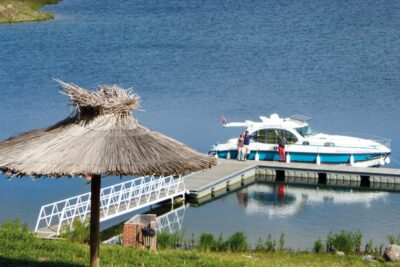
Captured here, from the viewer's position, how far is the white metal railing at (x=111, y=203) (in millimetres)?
28594

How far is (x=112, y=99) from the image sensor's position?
1681 cm

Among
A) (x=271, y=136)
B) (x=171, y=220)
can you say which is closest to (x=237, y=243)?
(x=171, y=220)

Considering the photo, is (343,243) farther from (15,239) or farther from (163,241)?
(15,239)

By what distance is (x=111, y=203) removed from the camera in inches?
1251

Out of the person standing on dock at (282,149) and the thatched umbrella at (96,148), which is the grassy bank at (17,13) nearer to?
the person standing on dock at (282,149)

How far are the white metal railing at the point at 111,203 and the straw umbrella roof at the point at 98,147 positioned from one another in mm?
11136

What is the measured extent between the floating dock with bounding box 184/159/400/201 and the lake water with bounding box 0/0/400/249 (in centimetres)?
127

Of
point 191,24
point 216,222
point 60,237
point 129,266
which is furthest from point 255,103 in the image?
point 191,24

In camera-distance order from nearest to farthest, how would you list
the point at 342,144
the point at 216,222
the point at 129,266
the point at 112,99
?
the point at 112,99 < the point at 129,266 < the point at 216,222 < the point at 342,144

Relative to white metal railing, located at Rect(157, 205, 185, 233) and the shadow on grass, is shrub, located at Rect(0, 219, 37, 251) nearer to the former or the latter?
the shadow on grass

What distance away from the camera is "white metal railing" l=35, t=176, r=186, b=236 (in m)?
28.6

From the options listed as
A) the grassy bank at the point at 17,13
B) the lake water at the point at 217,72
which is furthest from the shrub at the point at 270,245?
the grassy bank at the point at 17,13

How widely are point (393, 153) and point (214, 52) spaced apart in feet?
105

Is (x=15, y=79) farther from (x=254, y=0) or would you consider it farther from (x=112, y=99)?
(x=254, y=0)
